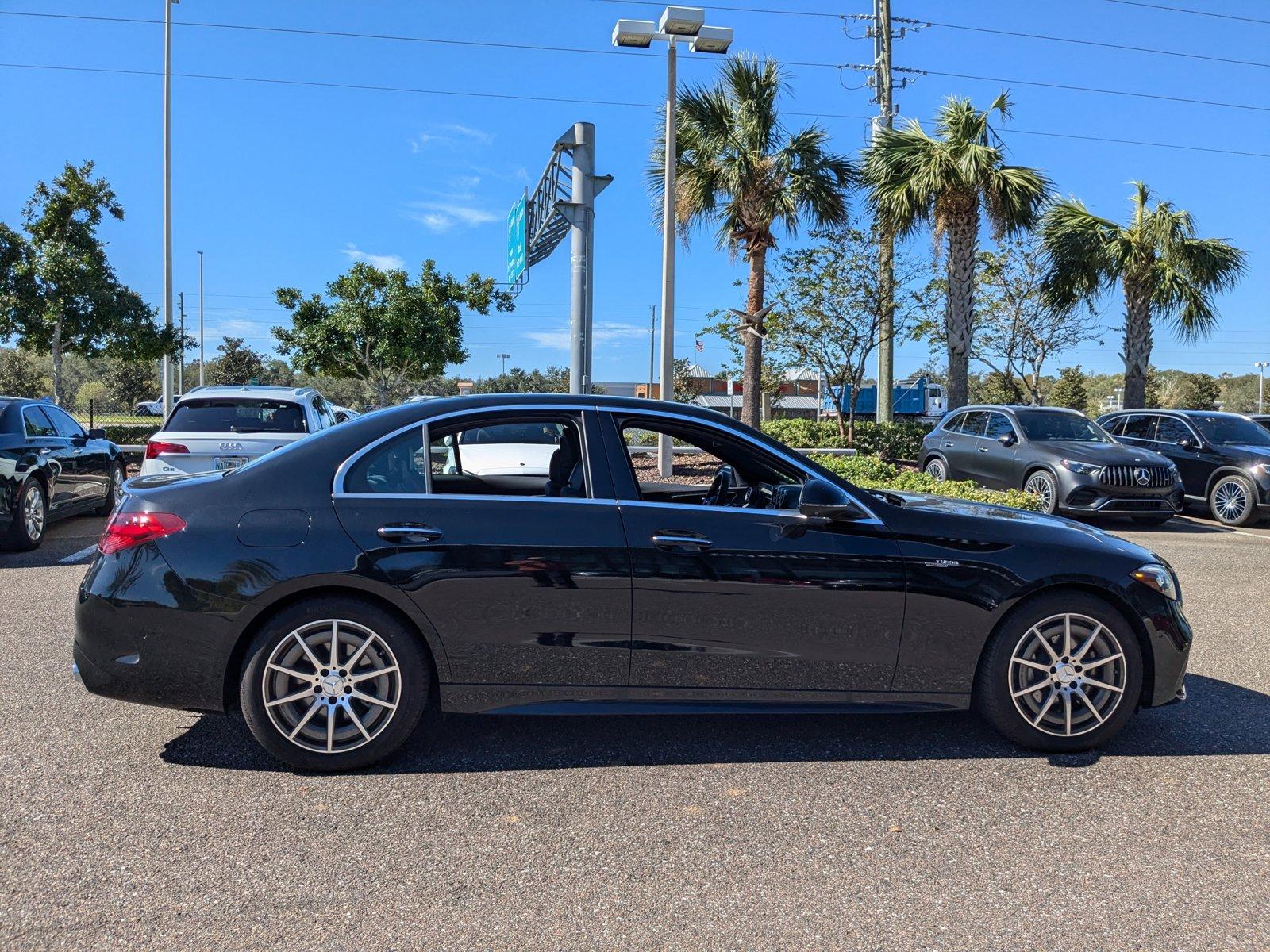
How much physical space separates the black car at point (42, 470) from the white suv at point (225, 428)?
0.63m

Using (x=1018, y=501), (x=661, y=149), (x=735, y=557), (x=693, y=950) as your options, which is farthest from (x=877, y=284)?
(x=693, y=950)

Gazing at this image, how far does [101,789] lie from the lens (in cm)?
357

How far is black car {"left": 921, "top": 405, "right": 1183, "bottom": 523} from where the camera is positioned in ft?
38.5

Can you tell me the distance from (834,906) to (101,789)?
2738 millimetres

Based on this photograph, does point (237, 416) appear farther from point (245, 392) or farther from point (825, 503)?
point (825, 503)

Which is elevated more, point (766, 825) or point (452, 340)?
point (452, 340)

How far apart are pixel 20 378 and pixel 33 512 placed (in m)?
54.2

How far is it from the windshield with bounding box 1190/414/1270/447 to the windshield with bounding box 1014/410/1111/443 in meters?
1.87

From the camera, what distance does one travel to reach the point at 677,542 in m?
3.79

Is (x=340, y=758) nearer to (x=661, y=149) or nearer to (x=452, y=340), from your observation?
(x=661, y=149)

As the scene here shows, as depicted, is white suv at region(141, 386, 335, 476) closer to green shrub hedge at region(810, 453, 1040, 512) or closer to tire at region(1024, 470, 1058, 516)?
green shrub hedge at region(810, 453, 1040, 512)

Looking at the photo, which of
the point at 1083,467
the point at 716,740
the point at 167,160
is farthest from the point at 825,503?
the point at 167,160

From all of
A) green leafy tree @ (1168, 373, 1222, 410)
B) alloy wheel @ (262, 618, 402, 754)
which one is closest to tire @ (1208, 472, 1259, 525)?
alloy wheel @ (262, 618, 402, 754)

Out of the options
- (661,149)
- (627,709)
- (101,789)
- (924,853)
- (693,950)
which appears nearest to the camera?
(693,950)
